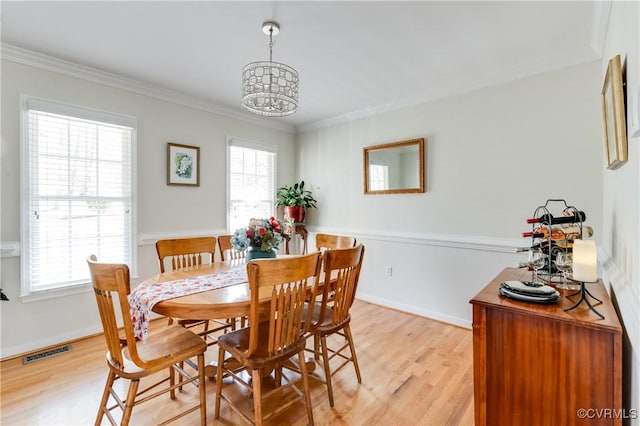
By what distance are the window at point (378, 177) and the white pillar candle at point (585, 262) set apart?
2.49m

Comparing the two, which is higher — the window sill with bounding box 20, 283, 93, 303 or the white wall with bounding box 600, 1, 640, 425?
the white wall with bounding box 600, 1, 640, 425

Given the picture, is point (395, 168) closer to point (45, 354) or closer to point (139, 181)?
point (139, 181)

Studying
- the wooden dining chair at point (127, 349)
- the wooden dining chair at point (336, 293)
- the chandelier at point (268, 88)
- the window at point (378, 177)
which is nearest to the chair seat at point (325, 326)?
the wooden dining chair at point (336, 293)

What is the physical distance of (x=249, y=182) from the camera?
427cm

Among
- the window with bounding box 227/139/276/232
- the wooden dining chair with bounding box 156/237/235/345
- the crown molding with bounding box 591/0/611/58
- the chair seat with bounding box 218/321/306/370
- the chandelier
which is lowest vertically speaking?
the chair seat with bounding box 218/321/306/370

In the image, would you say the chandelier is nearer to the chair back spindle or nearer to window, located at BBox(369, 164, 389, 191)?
the chair back spindle

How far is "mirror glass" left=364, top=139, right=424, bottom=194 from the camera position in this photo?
137 inches

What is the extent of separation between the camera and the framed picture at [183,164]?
342 centimetres

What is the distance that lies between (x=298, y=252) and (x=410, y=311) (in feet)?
6.64

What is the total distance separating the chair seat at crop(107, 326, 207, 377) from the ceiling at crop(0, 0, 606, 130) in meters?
2.06

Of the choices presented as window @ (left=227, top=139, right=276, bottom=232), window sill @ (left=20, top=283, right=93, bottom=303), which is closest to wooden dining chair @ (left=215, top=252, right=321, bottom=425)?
window sill @ (left=20, top=283, right=93, bottom=303)

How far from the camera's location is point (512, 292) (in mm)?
1422

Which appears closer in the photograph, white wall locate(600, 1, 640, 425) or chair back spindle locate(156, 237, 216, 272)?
white wall locate(600, 1, 640, 425)

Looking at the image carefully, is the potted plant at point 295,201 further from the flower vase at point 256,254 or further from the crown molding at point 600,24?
the crown molding at point 600,24
